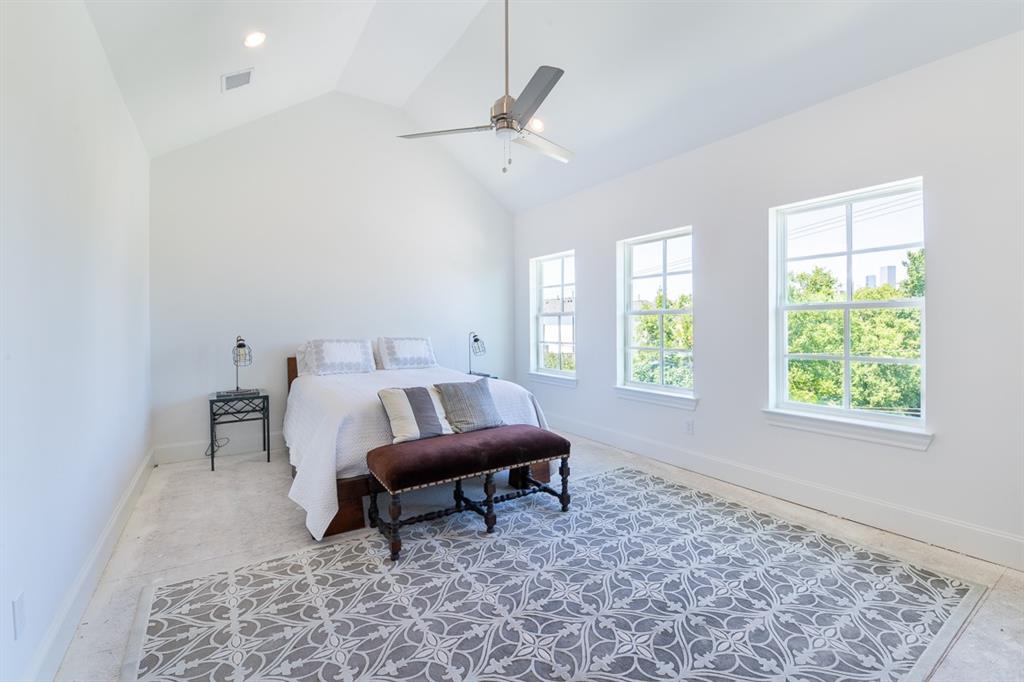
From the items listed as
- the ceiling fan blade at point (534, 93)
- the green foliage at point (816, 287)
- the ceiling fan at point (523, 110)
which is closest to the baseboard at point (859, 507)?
the green foliage at point (816, 287)

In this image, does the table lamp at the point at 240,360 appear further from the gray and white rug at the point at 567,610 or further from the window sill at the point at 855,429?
the window sill at the point at 855,429

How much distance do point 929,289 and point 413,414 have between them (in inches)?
123

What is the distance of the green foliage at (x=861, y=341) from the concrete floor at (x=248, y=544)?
0.78m

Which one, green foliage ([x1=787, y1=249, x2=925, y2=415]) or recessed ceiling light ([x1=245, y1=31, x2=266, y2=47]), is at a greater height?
recessed ceiling light ([x1=245, y1=31, x2=266, y2=47])

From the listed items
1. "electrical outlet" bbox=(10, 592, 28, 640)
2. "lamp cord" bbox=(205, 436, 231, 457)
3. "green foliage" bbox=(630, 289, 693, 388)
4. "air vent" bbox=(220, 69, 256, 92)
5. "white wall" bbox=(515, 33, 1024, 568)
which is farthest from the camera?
"lamp cord" bbox=(205, 436, 231, 457)

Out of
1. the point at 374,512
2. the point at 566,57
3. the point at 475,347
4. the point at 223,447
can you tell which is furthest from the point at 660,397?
the point at 223,447

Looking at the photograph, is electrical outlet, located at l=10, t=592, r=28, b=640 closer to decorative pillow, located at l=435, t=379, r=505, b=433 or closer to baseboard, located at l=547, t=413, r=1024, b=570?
decorative pillow, located at l=435, t=379, r=505, b=433

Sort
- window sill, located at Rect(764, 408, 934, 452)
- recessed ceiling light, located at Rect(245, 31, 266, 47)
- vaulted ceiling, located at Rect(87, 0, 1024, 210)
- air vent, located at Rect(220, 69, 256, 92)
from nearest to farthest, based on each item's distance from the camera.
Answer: vaulted ceiling, located at Rect(87, 0, 1024, 210) < window sill, located at Rect(764, 408, 934, 452) < recessed ceiling light, located at Rect(245, 31, 266, 47) < air vent, located at Rect(220, 69, 256, 92)

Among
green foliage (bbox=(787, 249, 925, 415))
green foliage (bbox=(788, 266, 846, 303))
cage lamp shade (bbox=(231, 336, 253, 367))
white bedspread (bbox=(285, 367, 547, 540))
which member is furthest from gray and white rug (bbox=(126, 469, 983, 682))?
cage lamp shade (bbox=(231, 336, 253, 367))

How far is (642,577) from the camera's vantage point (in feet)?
7.72

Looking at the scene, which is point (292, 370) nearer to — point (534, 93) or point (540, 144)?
point (540, 144)

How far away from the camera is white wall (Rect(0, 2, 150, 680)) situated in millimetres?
1519

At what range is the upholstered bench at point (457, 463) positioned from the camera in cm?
263

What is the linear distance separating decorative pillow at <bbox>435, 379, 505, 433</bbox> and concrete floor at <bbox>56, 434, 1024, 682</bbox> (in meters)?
0.61
